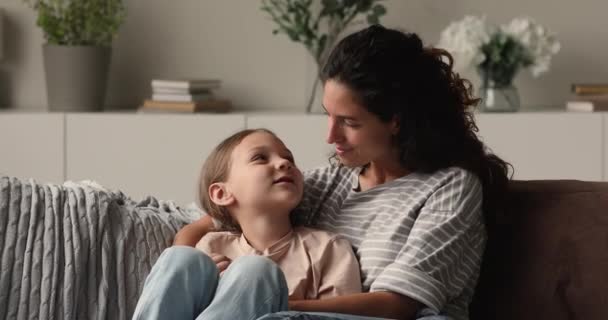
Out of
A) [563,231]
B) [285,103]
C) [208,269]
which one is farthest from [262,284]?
[285,103]

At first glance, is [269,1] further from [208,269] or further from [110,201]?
[208,269]

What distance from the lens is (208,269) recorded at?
2016mm

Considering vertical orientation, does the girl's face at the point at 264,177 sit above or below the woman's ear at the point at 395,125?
below

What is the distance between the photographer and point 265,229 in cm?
231

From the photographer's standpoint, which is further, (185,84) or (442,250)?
(185,84)

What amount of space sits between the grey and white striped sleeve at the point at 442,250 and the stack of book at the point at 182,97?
2.15 meters

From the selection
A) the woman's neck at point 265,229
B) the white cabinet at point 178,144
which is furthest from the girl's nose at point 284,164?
the white cabinet at point 178,144

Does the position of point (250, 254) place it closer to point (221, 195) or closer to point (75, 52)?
point (221, 195)

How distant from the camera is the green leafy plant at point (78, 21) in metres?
4.25

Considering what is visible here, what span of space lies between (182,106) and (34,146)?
23.6 inches

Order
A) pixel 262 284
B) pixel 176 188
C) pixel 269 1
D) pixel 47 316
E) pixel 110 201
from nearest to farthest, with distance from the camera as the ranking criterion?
pixel 262 284 < pixel 47 316 < pixel 110 201 < pixel 176 188 < pixel 269 1

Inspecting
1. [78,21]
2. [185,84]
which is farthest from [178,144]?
[78,21]

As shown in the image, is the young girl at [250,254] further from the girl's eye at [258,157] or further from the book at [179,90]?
the book at [179,90]

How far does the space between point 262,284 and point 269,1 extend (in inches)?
105
